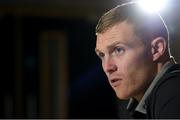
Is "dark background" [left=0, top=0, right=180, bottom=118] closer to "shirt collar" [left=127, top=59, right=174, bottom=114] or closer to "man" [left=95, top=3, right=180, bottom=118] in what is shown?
"shirt collar" [left=127, top=59, right=174, bottom=114]

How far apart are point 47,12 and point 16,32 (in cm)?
62

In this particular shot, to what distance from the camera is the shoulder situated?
1.09m

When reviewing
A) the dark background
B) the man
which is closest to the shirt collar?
the man

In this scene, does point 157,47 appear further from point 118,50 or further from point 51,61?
point 51,61

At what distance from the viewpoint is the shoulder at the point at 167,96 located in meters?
1.09

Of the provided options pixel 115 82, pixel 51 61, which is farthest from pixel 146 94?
pixel 51 61

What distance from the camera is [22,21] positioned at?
8.85m

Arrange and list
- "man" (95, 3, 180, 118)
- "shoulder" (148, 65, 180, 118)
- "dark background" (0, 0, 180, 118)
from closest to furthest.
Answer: "shoulder" (148, 65, 180, 118) < "man" (95, 3, 180, 118) < "dark background" (0, 0, 180, 118)

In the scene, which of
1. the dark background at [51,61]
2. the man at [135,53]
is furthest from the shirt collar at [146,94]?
the dark background at [51,61]

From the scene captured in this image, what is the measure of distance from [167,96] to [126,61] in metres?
0.14

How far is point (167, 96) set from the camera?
43.6 inches

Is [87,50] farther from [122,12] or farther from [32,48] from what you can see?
[122,12]

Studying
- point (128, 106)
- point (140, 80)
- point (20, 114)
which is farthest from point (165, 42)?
point (20, 114)

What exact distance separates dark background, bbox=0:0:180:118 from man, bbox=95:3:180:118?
24.3ft
